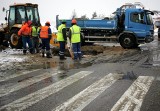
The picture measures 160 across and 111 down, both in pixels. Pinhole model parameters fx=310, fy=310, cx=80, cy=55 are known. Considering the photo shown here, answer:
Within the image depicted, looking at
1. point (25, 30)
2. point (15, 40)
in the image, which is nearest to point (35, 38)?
point (25, 30)

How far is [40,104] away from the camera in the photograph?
20.8ft

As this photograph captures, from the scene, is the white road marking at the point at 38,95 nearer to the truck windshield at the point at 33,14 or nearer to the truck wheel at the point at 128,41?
the truck wheel at the point at 128,41

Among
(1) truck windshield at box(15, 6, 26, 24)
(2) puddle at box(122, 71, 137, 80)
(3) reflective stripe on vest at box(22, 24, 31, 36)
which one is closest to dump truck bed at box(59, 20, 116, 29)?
(1) truck windshield at box(15, 6, 26, 24)

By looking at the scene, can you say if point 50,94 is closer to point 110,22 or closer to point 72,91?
point 72,91

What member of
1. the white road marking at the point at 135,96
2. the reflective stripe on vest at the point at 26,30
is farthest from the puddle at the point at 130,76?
the reflective stripe on vest at the point at 26,30

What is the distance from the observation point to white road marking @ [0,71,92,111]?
620cm

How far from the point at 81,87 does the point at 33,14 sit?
12.5 meters

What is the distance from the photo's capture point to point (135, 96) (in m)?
6.88

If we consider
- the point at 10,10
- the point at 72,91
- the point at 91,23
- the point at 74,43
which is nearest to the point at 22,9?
the point at 10,10

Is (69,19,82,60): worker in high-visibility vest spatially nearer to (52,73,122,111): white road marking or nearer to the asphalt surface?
the asphalt surface

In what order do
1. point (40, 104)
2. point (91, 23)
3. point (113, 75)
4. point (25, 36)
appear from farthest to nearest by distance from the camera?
point (91, 23)
point (25, 36)
point (113, 75)
point (40, 104)

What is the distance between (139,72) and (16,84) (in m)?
4.02

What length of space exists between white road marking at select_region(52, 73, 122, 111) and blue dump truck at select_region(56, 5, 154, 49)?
1036 centimetres

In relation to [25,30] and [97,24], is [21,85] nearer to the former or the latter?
[25,30]
